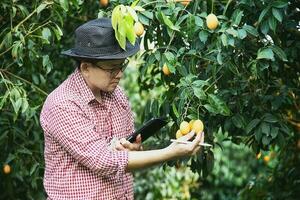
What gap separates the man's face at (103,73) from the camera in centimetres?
264

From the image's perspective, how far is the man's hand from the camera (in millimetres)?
2691

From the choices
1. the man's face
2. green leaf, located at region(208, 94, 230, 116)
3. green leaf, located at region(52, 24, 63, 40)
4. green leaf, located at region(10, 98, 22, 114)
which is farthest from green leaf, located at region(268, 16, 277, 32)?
green leaf, located at region(10, 98, 22, 114)

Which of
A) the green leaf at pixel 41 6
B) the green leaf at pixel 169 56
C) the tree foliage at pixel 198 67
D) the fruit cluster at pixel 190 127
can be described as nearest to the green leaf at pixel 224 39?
the tree foliage at pixel 198 67

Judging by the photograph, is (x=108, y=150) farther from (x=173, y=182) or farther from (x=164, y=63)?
(x=173, y=182)

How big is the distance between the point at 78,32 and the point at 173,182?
9.99ft

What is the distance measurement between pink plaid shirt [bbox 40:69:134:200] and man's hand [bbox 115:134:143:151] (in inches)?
2.0

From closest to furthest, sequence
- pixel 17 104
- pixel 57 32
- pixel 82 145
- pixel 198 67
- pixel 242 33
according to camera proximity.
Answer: pixel 82 145 < pixel 242 33 < pixel 17 104 < pixel 198 67 < pixel 57 32

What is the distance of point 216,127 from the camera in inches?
126

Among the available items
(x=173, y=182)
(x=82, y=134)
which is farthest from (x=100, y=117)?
(x=173, y=182)

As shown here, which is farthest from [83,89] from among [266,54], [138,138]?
[266,54]

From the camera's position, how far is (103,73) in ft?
8.68

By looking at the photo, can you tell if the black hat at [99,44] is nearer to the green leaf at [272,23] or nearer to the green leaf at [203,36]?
the green leaf at [203,36]

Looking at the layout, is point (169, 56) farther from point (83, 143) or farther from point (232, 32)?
point (83, 143)

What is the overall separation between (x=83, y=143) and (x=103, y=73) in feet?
0.90
